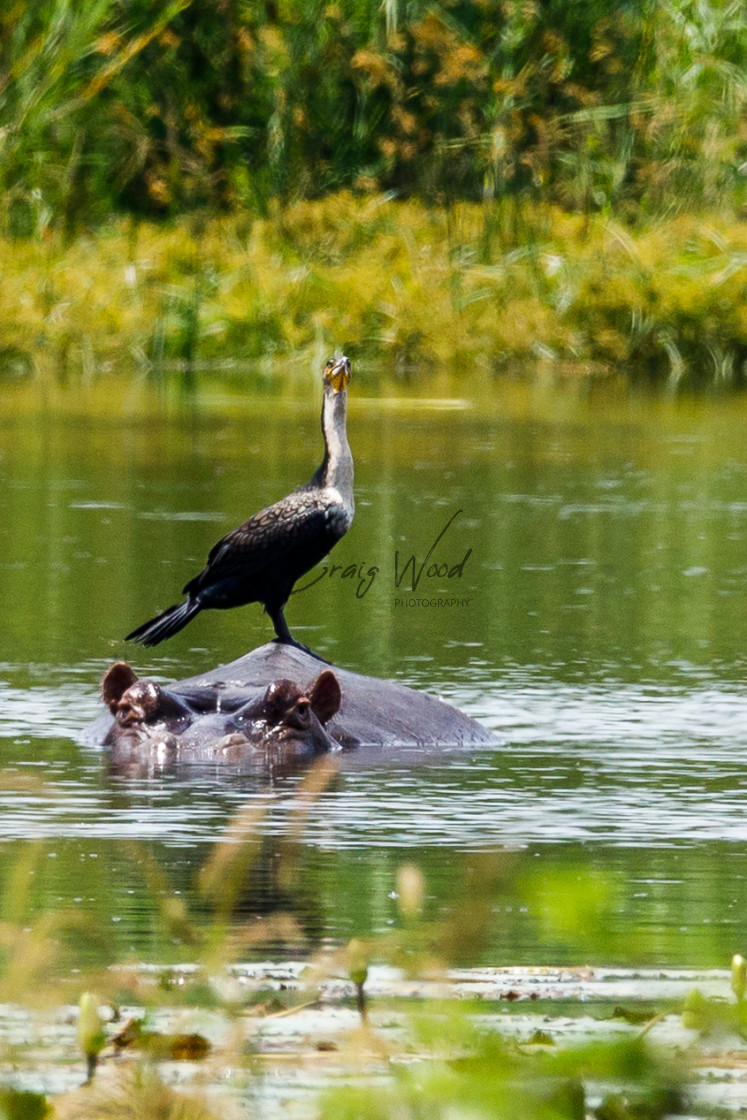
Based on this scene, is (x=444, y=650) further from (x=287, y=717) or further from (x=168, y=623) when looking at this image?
(x=287, y=717)

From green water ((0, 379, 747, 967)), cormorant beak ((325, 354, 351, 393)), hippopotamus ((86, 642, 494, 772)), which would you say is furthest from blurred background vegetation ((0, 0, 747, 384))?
hippopotamus ((86, 642, 494, 772))

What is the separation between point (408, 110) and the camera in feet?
82.0

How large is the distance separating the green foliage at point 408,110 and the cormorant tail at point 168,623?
15711 millimetres

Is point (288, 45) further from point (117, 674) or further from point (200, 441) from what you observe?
point (117, 674)

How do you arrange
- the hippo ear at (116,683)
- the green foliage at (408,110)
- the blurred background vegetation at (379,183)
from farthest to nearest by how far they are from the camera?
the green foliage at (408,110), the blurred background vegetation at (379,183), the hippo ear at (116,683)

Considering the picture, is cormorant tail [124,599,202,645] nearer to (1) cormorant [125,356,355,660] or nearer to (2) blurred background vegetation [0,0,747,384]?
(1) cormorant [125,356,355,660]

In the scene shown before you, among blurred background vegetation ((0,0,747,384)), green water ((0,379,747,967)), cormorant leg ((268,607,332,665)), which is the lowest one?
green water ((0,379,747,967))

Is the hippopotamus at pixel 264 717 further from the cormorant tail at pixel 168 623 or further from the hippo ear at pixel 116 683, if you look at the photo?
the cormorant tail at pixel 168 623

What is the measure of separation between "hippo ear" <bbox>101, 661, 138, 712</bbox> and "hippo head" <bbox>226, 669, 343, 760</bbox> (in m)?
0.33

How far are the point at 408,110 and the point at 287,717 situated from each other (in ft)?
59.9

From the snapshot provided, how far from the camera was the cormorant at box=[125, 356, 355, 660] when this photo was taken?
7.68 m

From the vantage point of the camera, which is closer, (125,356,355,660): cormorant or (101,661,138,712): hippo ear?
(101,661,138,712): hippo ear

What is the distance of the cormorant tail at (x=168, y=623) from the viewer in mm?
7895

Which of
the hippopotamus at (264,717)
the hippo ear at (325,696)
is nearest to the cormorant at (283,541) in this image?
the hippopotamus at (264,717)
